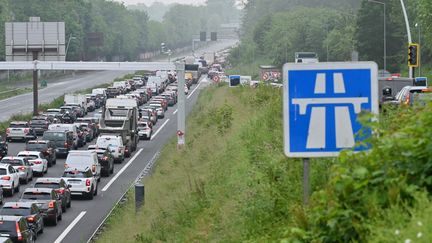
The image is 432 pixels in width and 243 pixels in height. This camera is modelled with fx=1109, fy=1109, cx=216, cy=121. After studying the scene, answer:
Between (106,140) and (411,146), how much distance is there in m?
52.5

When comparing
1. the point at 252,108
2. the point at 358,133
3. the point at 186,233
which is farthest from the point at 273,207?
the point at 252,108

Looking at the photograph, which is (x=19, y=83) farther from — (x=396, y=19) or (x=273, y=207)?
(x=273, y=207)

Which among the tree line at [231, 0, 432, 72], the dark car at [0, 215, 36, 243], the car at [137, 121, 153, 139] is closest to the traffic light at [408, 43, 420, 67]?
the dark car at [0, 215, 36, 243]

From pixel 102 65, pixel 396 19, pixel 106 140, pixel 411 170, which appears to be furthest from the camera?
pixel 396 19

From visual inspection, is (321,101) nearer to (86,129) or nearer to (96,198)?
(96,198)

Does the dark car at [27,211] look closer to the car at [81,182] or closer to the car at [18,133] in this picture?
the car at [81,182]

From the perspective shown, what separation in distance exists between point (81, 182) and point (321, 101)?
38152mm

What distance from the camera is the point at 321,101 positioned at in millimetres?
8547

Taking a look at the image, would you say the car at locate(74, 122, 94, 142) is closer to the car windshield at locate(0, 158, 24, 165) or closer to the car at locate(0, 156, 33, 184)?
the car at locate(0, 156, 33, 184)

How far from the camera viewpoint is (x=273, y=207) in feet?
42.3

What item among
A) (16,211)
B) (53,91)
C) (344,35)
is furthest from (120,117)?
(53,91)

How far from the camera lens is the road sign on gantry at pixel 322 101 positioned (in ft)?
28.0

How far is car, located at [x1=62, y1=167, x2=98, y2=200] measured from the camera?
46.0 meters

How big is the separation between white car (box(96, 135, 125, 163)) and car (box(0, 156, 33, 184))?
8.08 m
